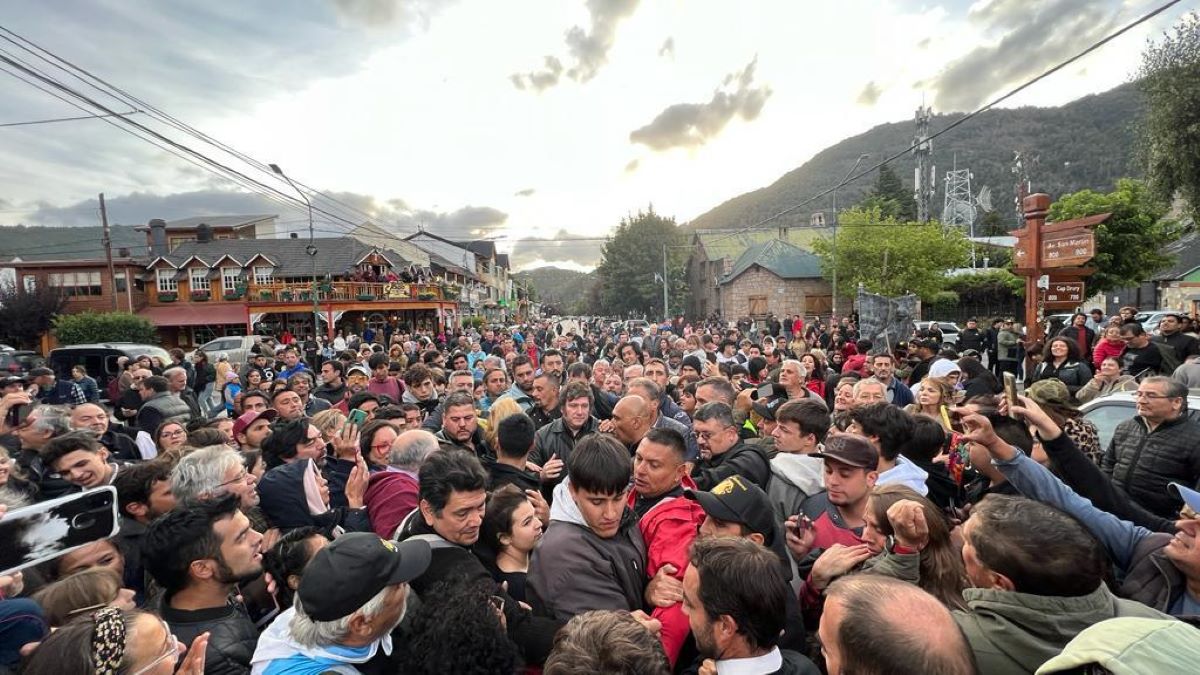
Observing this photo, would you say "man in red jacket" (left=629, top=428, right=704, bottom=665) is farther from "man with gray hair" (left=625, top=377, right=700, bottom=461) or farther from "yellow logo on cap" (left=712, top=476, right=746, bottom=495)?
"man with gray hair" (left=625, top=377, right=700, bottom=461)

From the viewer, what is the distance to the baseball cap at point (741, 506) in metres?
2.41

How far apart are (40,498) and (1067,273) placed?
16.2 m

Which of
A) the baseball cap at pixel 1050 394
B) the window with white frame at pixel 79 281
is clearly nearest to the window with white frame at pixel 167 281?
the window with white frame at pixel 79 281

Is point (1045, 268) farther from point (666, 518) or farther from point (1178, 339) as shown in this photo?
point (666, 518)

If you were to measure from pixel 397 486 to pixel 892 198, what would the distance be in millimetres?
66875

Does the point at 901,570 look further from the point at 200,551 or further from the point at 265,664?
the point at 200,551

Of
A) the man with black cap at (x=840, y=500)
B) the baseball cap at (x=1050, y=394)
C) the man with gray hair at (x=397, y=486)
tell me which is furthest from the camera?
the baseball cap at (x=1050, y=394)

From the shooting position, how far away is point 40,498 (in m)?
3.75

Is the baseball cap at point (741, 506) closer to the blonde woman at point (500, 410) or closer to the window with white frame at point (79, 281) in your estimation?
the blonde woman at point (500, 410)

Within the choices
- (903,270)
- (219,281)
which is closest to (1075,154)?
(903,270)

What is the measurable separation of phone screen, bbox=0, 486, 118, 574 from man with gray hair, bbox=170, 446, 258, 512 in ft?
Result: 2.66

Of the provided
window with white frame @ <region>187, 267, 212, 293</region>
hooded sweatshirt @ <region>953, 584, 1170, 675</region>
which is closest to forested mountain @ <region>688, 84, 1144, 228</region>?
window with white frame @ <region>187, 267, 212, 293</region>

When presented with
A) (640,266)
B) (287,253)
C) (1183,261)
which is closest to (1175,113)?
(1183,261)

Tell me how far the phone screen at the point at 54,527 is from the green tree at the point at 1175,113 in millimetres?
19411
